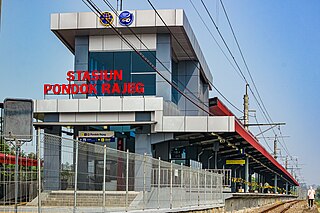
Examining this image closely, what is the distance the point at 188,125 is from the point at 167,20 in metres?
7.50

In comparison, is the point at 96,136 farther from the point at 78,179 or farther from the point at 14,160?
the point at 14,160

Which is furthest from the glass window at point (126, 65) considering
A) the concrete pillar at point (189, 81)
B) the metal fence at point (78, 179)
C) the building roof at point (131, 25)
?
the metal fence at point (78, 179)

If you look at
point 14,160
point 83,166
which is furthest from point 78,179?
point 14,160

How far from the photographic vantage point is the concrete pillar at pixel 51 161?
1352 centimetres

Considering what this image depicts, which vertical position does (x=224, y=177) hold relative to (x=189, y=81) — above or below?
below

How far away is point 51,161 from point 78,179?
5.22 feet

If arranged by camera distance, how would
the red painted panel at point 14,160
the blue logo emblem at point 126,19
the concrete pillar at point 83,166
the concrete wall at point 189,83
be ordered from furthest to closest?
the concrete wall at point 189,83 < the blue logo emblem at point 126,19 < the concrete pillar at point 83,166 < the red painted panel at point 14,160

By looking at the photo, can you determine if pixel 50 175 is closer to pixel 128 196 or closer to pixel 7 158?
pixel 7 158

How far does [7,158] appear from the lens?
44.2 ft

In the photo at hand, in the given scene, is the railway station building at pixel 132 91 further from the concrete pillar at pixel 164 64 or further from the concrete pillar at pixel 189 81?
the concrete pillar at pixel 189 81

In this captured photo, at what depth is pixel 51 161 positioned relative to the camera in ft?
45.4

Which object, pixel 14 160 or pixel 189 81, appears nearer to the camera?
pixel 14 160

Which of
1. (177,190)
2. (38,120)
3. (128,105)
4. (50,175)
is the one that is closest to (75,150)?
(50,175)

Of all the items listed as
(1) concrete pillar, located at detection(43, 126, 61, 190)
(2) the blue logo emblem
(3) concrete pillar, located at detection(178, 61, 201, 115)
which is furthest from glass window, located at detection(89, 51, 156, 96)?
(1) concrete pillar, located at detection(43, 126, 61, 190)
